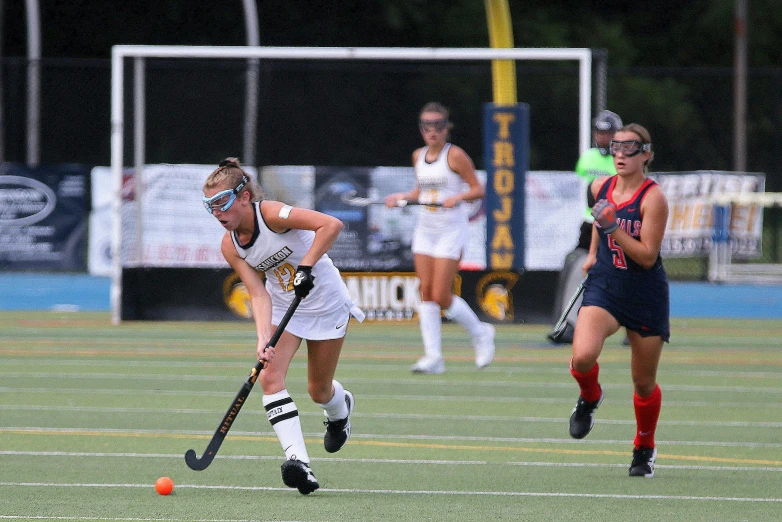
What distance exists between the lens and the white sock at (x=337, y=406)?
7.83 meters

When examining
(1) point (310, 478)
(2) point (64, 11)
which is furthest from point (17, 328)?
(2) point (64, 11)

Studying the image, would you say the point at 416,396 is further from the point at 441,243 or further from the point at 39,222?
the point at 39,222

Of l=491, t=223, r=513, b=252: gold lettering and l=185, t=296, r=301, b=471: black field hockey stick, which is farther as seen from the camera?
l=491, t=223, r=513, b=252: gold lettering

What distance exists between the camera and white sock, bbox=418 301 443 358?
41.3ft

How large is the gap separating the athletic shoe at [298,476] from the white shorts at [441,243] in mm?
5586

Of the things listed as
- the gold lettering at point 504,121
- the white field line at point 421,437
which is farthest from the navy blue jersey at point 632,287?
the gold lettering at point 504,121

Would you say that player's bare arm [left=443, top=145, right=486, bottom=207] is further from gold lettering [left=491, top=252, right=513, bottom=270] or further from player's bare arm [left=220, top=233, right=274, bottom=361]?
player's bare arm [left=220, top=233, right=274, bottom=361]

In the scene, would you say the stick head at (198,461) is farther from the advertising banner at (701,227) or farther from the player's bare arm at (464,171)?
the advertising banner at (701,227)

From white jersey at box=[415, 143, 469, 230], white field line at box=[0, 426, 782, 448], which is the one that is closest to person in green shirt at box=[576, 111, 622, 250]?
white jersey at box=[415, 143, 469, 230]

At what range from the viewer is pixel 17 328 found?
16844 mm

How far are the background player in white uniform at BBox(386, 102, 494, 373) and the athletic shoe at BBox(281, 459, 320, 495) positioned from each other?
5457mm

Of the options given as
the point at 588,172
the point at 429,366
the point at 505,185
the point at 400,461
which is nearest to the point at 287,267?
the point at 400,461

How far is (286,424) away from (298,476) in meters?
0.26

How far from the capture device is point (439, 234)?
12617 mm
